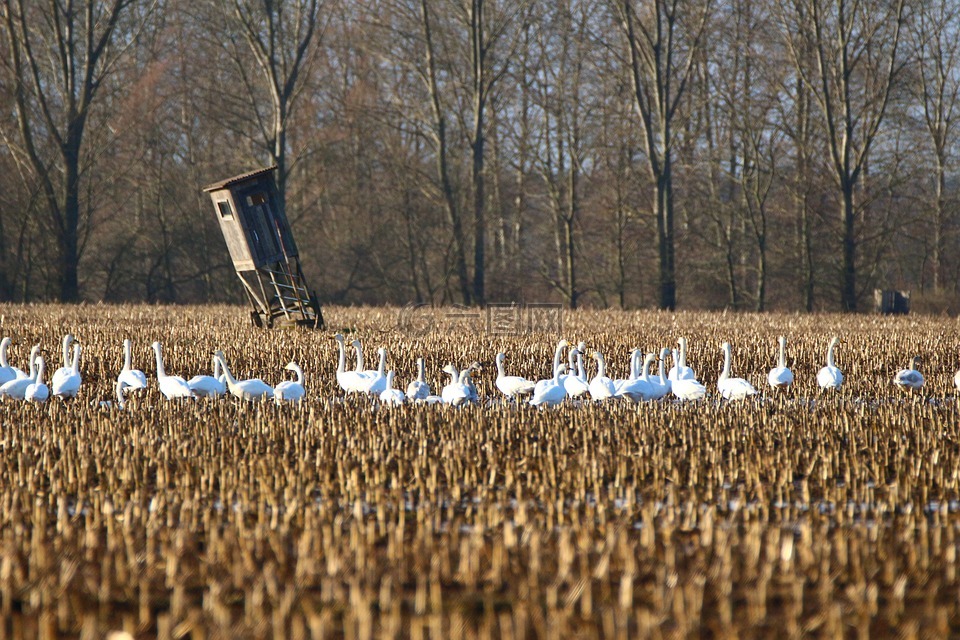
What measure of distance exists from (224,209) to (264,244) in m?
0.88

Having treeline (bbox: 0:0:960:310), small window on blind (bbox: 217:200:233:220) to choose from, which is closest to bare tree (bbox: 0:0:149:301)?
treeline (bbox: 0:0:960:310)

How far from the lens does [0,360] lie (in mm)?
10625

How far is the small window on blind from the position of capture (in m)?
17.1

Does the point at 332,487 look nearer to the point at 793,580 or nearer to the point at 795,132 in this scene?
the point at 793,580

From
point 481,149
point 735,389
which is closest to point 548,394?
point 735,389

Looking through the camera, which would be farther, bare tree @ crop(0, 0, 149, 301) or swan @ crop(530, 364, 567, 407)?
bare tree @ crop(0, 0, 149, 301)

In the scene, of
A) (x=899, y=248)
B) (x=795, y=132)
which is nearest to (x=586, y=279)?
(x=795, y=132)

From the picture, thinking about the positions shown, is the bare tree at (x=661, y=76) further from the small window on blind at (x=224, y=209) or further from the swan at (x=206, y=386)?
Result: the swan at (x=206, y=386)

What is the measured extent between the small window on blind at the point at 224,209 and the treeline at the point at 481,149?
485 inches

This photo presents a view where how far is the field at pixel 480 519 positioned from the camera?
3.88 meters

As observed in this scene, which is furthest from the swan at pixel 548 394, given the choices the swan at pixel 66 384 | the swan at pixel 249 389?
the swan at pixel 66 384

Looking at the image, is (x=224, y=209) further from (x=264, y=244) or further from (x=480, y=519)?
(x=480, y=519)

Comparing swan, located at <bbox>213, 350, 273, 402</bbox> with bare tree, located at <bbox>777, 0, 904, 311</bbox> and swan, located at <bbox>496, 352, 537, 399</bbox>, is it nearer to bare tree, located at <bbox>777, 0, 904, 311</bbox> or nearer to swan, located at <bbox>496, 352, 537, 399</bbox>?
swan, located at <bbox>496, 352, 537, 399</bbox>

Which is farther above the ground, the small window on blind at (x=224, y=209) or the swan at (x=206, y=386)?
the small window on blind at (x=224, y=209)
